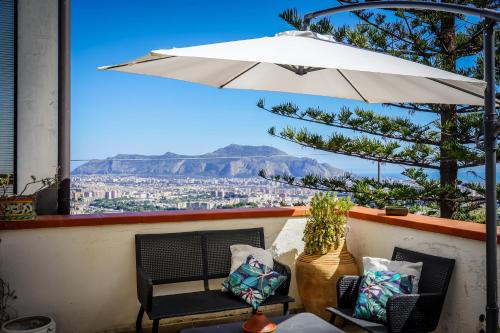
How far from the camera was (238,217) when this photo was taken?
153 inches

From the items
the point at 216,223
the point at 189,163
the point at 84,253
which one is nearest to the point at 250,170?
the point at 189,163

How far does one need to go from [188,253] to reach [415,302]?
5.37ft

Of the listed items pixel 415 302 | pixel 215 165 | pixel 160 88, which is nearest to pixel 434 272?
pixel 415 302

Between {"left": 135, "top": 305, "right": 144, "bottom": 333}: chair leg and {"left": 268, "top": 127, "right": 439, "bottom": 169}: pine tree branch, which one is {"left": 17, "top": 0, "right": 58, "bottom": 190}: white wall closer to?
{"left": 135, "top": 305, "right": 144, "bottom": 333}: chair leg

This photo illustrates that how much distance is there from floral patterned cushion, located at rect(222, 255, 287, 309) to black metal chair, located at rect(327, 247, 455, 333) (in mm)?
469

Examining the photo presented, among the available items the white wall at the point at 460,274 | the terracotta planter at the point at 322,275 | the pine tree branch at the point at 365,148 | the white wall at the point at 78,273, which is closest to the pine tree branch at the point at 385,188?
the pine tree branch at the point at 365,148

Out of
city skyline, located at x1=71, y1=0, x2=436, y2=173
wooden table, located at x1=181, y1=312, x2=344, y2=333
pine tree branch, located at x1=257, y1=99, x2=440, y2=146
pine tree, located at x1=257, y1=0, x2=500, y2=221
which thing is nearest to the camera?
wooden table, located at x1=181, y1=312, x2=344, y2=333

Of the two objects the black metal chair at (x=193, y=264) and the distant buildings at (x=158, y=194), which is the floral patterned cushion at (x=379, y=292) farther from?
the distant buildings at (x=158, y=194)

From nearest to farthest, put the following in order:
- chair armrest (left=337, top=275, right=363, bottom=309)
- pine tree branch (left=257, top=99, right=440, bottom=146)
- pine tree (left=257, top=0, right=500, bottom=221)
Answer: chair armrest (left=337, top=275, right=363, bottom=309)
pine tree (left=257, top=0, right=500, bottom=221)
pine tree branch (left=257, top=99, right=440, bottom=146)

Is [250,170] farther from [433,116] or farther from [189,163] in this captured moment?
[433,116]

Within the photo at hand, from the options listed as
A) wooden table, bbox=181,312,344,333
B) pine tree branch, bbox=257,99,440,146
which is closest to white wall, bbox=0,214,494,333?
wooden table, bbox=181,312,344,333

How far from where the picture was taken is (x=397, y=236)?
3.49 meters

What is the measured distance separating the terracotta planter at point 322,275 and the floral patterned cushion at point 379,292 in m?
0.54

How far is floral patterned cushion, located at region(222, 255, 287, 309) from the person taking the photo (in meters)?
3.29
